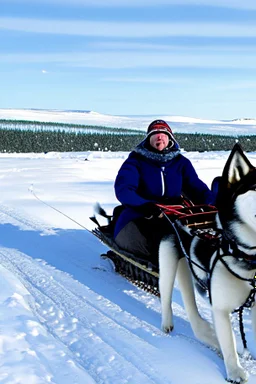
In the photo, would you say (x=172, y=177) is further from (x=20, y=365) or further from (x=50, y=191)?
(x=50, y=191)

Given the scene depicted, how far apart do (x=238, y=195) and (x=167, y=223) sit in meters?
1.30

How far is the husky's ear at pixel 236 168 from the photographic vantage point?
2.84 metres

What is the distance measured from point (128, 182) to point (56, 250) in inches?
82.5

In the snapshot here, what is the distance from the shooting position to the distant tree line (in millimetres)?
39531

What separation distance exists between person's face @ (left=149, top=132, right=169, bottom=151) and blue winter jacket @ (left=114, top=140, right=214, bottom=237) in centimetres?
5

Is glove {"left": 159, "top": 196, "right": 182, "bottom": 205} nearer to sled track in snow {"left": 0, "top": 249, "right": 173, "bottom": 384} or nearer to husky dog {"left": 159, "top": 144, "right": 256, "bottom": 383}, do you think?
sled track in snow {"left": 0, "top": 249, "right": 173, "bottom": 384}

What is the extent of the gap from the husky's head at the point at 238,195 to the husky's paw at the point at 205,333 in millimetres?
1033

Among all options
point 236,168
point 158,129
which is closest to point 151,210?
point 158,129

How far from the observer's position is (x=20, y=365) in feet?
A: 10.5

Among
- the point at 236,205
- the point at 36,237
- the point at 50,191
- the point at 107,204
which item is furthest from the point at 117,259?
the point at 50,191

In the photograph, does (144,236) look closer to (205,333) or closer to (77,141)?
(205,333)

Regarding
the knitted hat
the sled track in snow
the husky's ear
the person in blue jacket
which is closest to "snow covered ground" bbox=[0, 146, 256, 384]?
the sled track in snow

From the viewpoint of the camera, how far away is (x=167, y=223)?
4094 millimetres

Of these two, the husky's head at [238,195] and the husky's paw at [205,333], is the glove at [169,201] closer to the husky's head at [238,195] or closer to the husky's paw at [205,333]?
the husky's paw at [205,333]
